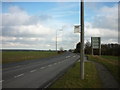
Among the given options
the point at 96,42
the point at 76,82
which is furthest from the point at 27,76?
the point at 96,42

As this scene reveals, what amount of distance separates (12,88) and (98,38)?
153 feet

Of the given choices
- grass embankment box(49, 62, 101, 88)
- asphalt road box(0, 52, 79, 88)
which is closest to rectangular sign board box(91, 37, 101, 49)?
asphalt road box(0, 52, 79, 88)

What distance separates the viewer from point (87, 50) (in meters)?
120

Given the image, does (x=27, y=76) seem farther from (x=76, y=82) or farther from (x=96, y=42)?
(x=96, y=42)

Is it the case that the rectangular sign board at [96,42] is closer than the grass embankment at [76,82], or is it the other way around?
the grass embankment at [76,82]

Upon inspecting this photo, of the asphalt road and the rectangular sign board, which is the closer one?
the asphalt road

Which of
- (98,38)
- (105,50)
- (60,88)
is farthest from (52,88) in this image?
(105,50)

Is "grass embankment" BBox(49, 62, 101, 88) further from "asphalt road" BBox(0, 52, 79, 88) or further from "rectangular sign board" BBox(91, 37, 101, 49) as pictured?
"rectangular sign board" BBox(91, 37, 101, 49)

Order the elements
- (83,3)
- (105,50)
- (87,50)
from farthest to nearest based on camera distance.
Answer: (87,50) < (105,50) < (83,3)

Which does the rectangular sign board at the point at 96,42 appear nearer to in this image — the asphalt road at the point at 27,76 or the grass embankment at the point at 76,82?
the asphalt road at the point at 27,76

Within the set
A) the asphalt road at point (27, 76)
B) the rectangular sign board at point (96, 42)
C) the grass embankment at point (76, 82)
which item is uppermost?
the rectangular sign board at point (96, 42)

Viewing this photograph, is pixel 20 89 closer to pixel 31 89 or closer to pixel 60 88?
pixel 31 89

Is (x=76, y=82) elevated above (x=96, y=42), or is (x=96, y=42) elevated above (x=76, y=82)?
(x=96, y=42)

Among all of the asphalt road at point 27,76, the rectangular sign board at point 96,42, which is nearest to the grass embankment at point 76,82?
the asphalt road at point 27,76
